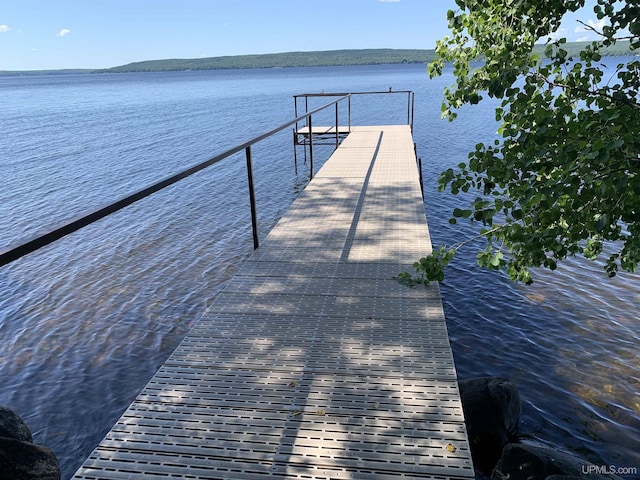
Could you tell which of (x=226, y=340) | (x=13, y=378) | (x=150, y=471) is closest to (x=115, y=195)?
(x=13, y=378)

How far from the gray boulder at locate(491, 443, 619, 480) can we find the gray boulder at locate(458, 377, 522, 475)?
1.21 feet

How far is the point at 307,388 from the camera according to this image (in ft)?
11.1

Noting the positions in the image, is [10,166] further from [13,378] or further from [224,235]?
[13,378]

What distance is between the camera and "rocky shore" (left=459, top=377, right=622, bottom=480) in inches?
161

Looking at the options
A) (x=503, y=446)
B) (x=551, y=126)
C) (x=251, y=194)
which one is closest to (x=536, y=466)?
(x=503, y=446)

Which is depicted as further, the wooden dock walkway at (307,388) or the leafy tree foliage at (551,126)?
the wooden dock walkway at (307,388)

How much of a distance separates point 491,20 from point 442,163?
59.4 feet

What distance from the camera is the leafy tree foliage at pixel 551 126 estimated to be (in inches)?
93.8

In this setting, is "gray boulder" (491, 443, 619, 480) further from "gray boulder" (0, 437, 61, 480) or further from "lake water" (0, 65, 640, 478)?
"gray boulder" (0, 437, 61, 480)

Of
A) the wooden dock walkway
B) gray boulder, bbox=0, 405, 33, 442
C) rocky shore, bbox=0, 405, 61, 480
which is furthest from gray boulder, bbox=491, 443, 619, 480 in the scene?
gray boulder, bbox=0, 405, 33, 442

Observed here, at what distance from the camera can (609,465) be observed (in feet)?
15.8

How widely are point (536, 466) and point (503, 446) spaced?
841 mm
